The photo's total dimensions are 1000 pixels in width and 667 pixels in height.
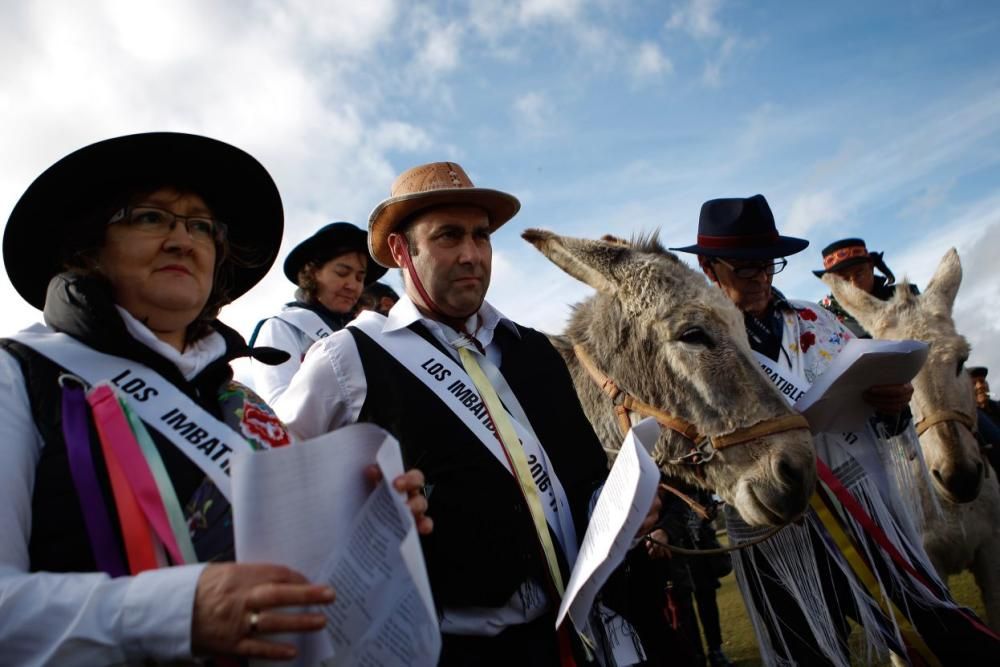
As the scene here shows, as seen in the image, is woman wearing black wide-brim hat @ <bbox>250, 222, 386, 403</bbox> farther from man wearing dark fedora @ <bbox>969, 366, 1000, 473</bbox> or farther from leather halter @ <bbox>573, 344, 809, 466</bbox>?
man wearing dark fedora @ <bbox>969, 366, 1000, 473</bbox>

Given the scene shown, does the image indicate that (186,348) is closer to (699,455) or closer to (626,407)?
(626,407)

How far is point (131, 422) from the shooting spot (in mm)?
1569

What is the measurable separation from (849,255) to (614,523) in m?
6.23

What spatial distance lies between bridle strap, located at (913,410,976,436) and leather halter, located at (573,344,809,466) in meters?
2.63

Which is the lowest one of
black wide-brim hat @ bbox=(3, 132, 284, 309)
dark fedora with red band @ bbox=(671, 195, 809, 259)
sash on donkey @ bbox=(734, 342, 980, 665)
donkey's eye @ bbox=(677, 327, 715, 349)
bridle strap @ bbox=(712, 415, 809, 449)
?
sash on donkey @ bbox=(734, 342, 980, 665)

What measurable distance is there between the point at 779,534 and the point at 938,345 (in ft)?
9.66

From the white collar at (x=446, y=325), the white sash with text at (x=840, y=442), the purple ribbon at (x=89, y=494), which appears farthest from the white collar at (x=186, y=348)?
the white sash with text at (x=840, y=442)

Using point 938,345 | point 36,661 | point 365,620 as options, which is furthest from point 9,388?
point 938,345

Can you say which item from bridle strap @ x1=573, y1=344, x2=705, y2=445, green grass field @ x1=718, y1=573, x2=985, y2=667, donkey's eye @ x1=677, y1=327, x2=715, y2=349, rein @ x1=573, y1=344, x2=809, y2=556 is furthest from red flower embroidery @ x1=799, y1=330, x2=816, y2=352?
green grass field @ x1=718, y1=573, x2=985, y2=667

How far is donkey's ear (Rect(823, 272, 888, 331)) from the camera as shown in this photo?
18.7 feet

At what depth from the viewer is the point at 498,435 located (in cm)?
235

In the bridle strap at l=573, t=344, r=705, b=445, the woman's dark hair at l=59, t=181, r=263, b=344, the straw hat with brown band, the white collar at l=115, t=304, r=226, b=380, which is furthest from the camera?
the bridle strap at l=573, t=344, r=705, b=445

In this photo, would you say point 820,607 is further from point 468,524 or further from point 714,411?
point 468,524

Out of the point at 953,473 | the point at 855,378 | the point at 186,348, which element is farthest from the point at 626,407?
the point at 953,473
